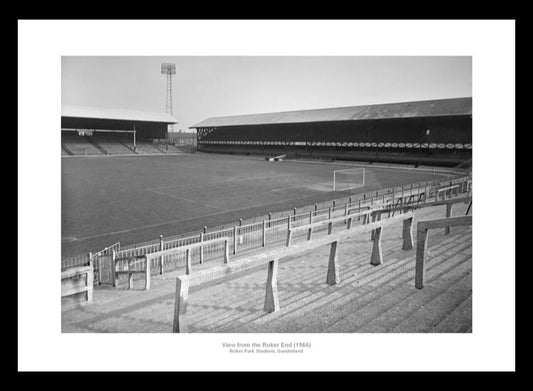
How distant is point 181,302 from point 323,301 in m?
1.68

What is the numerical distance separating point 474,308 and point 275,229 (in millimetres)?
7570

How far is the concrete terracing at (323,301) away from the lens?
366 centimetres

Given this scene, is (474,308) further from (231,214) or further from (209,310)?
(231,214)

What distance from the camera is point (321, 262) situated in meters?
6.48

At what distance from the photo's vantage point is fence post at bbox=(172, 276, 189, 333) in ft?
10.9

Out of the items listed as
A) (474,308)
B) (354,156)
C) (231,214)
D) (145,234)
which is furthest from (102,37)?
(354,156)

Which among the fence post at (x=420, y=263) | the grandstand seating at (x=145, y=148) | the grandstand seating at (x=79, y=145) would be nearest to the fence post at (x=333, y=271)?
the fence post at (x=420, y=263)

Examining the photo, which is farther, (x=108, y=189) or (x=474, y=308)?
(x=108, y=189)

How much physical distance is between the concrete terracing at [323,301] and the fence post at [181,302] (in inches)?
13.7

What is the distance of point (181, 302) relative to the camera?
339 cm

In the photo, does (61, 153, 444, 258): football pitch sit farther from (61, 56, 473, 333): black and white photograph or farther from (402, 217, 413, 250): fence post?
(402, 217, 413, 250): fence post

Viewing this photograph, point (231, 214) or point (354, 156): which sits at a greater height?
point (354, 156)

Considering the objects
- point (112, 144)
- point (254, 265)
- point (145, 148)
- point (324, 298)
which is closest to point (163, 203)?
point (324, 298)

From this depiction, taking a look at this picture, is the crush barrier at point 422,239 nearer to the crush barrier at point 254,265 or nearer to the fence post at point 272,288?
the crush barrier at point 254,265
